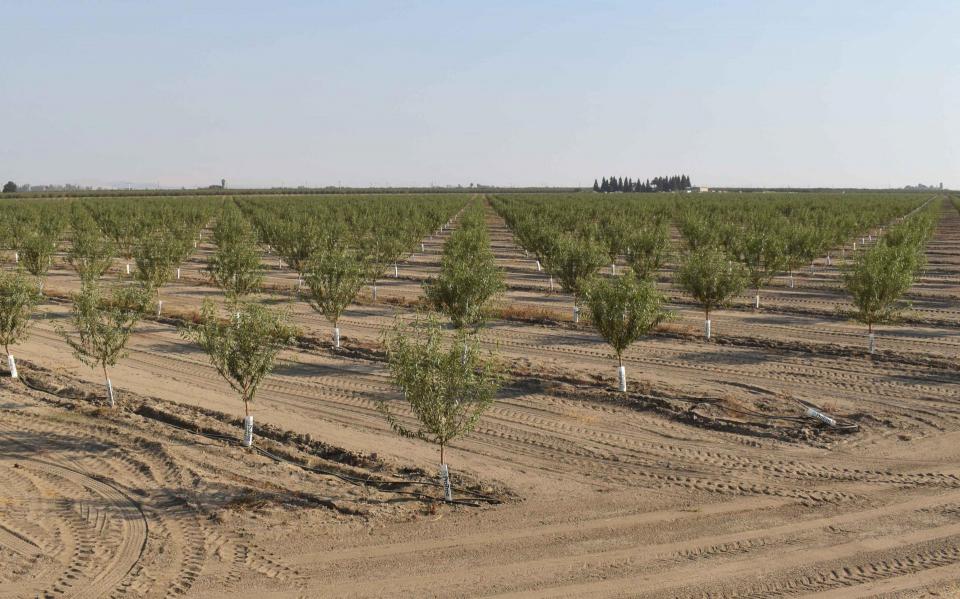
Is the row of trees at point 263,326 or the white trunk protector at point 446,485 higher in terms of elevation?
the row of trees at point 263,326

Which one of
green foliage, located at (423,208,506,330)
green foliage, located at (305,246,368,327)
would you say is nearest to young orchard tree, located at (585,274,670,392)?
green foliage, located at (423,208,506,330)

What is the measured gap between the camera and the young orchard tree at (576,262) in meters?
32.2

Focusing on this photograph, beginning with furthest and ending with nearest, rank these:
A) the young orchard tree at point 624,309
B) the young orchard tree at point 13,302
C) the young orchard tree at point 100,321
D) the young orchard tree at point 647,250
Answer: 1. the young orchard tree at point 647,250
2. the young orchard tree at point 13,302
3. the young orchard tree at point 624,309
4. the young orchard tree at point 100,321

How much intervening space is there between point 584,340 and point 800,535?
16425mm

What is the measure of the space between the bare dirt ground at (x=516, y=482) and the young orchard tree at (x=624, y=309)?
1804mm

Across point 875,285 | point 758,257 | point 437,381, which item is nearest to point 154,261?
point 437,381

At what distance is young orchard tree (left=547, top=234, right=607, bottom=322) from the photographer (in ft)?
105

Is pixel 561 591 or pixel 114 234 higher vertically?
pixel 114 234

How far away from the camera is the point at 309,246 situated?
43.7m

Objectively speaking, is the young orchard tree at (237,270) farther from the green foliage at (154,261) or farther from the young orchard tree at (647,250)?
the young orchard tree at (647,250)

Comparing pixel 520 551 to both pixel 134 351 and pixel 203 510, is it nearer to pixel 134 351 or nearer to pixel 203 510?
pixel 203 510

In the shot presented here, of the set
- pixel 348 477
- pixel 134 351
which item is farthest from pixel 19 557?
pixel 134 351

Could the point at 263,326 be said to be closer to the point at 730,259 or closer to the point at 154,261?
the point at 154,261

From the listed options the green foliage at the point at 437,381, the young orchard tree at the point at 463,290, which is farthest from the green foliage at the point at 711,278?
the green foliage at the point at 437,381
